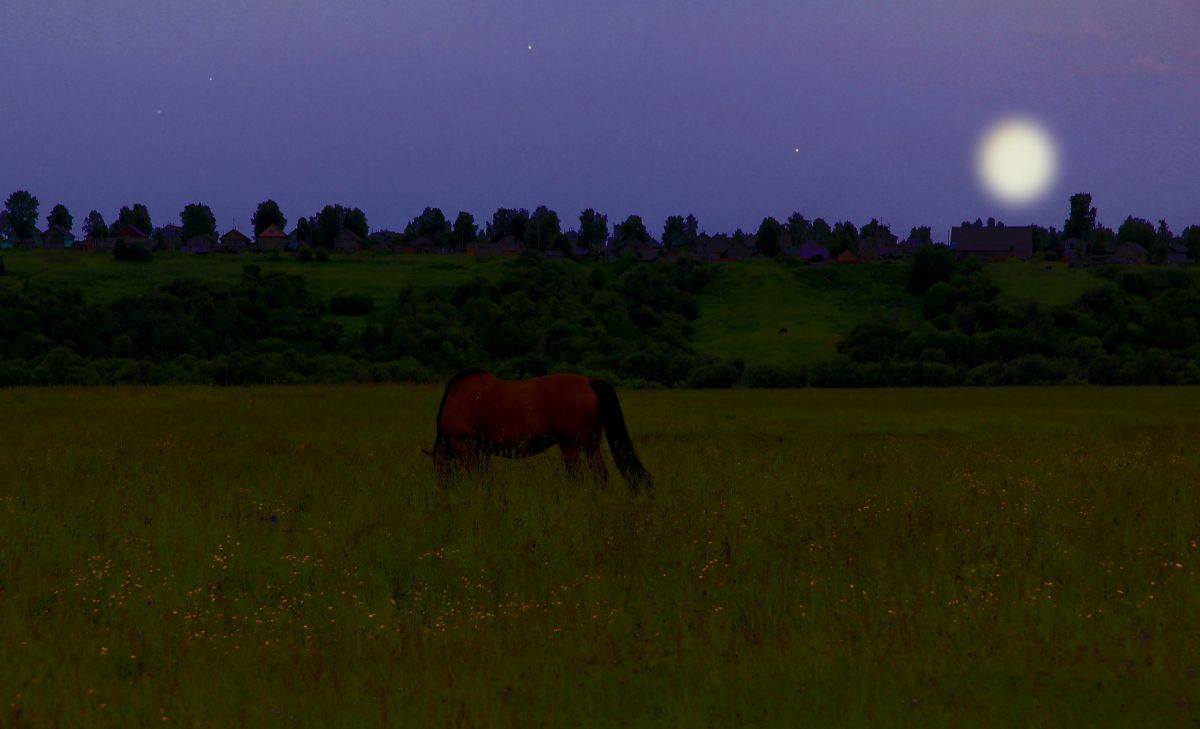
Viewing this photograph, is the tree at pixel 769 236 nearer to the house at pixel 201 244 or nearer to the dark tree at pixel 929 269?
the dark tree at pixel 929 269

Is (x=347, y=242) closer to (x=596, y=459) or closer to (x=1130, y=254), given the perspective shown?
(x=1130, y=254)

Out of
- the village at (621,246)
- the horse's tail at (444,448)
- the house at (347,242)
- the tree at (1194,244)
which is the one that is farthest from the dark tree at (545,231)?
the horse's tail at (444,448)

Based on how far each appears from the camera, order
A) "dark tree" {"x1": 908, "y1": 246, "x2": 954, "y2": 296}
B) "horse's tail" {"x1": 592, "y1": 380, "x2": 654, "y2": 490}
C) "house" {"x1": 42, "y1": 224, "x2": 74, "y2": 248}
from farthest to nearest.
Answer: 1. "house" {"x1": 42, "y1": 224, "x2": 74, "y2": 248}
2. "dark tree" {"x1": 908, "y1": 246, "x2": 954, "y2": 296}
3. "horse's tail" {"x1": 592, "y1": 380, "x2": 654, "y2": 490}

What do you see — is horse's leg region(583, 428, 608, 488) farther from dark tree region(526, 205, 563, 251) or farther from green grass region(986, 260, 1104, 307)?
dark tree region(526, 205, 563, 251)

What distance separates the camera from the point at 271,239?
187m

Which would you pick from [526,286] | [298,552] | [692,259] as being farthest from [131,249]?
[298,552]

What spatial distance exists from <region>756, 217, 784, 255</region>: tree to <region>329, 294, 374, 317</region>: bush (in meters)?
92.9

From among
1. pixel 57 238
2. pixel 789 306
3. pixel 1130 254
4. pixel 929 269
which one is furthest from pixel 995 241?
pixel 57 238

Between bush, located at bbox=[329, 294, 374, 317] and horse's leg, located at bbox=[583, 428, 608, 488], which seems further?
bush, located at bbox=[329, 294, 374, 317]

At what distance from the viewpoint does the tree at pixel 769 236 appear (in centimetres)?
17938

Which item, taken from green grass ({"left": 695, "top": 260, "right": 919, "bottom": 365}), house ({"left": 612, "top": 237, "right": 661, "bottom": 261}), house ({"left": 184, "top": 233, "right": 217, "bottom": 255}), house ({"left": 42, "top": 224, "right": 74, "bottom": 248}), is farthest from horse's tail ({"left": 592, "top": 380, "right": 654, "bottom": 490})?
house ({"left": 42, "top": 224, "right": 74, "bottom": 248})

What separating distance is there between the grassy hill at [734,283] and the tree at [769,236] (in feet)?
79.4

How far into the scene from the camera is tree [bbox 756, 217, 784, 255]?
17938 centimetres

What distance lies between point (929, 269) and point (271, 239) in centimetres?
11850
